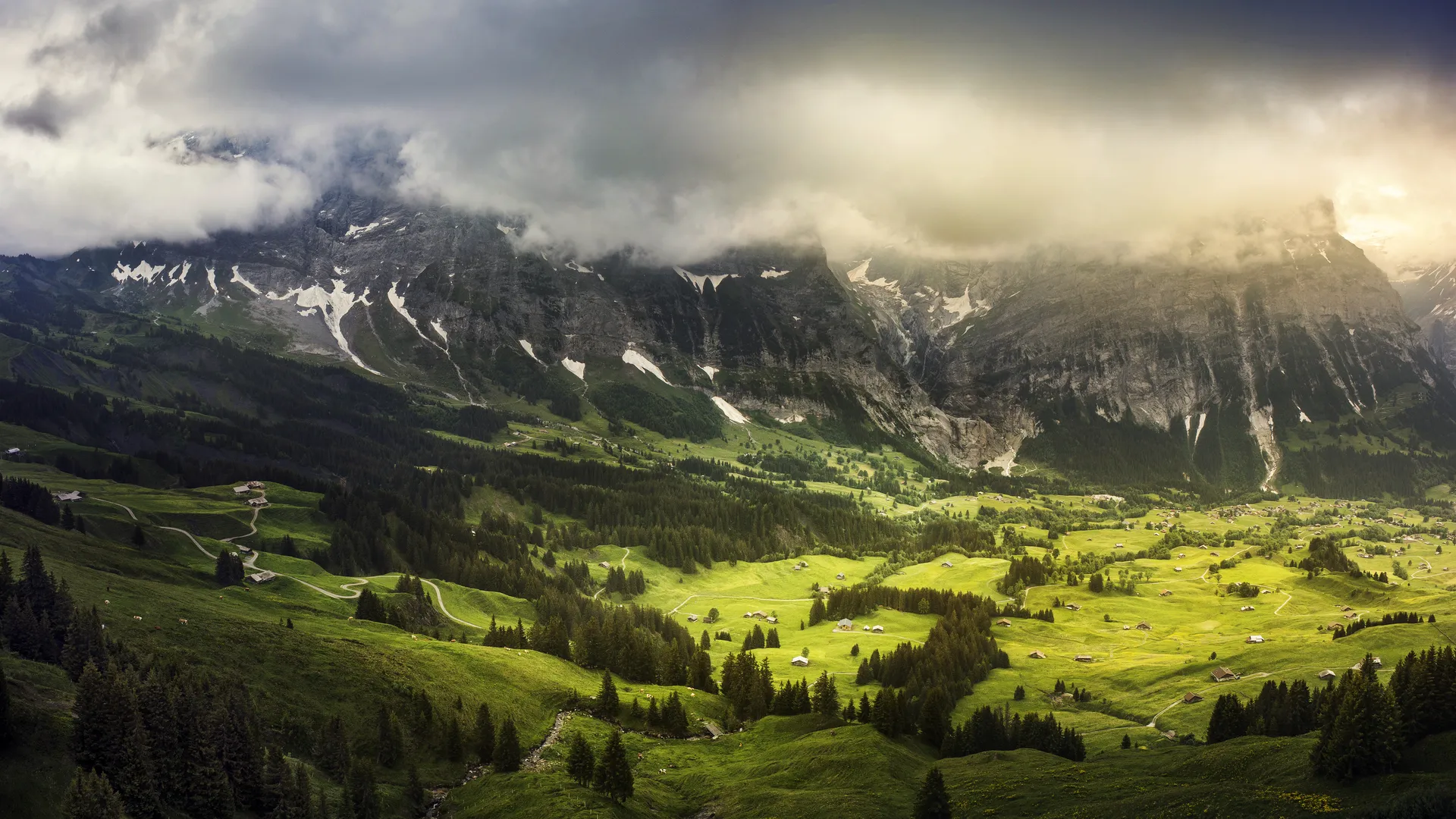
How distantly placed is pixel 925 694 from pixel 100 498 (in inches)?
7140

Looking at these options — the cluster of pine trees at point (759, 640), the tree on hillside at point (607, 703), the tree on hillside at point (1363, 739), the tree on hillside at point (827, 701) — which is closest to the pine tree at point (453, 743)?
the tree on hillside at point (607, 703)

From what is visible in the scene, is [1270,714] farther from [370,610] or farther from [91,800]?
[370,610]

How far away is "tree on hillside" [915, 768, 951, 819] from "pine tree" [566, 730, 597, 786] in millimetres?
32809

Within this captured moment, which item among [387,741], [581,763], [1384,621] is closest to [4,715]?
[387,741]

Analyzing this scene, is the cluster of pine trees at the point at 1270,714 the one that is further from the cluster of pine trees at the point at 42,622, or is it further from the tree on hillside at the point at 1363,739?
the cluster of pine trees at the point at 42,622

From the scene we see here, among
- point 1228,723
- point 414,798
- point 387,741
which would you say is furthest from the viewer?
point 1228,723

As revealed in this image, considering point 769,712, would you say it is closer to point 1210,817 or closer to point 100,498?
point 1210,817

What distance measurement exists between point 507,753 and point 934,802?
4576cm

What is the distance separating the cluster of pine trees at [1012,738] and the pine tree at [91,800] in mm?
85077

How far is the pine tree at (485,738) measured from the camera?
88.9 metres

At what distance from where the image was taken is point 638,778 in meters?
86.4

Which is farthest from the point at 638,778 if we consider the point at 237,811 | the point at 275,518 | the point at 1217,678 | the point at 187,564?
the point at 275,518

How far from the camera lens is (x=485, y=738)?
89.0m

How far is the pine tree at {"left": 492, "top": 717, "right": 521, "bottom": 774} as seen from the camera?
85688 mm
